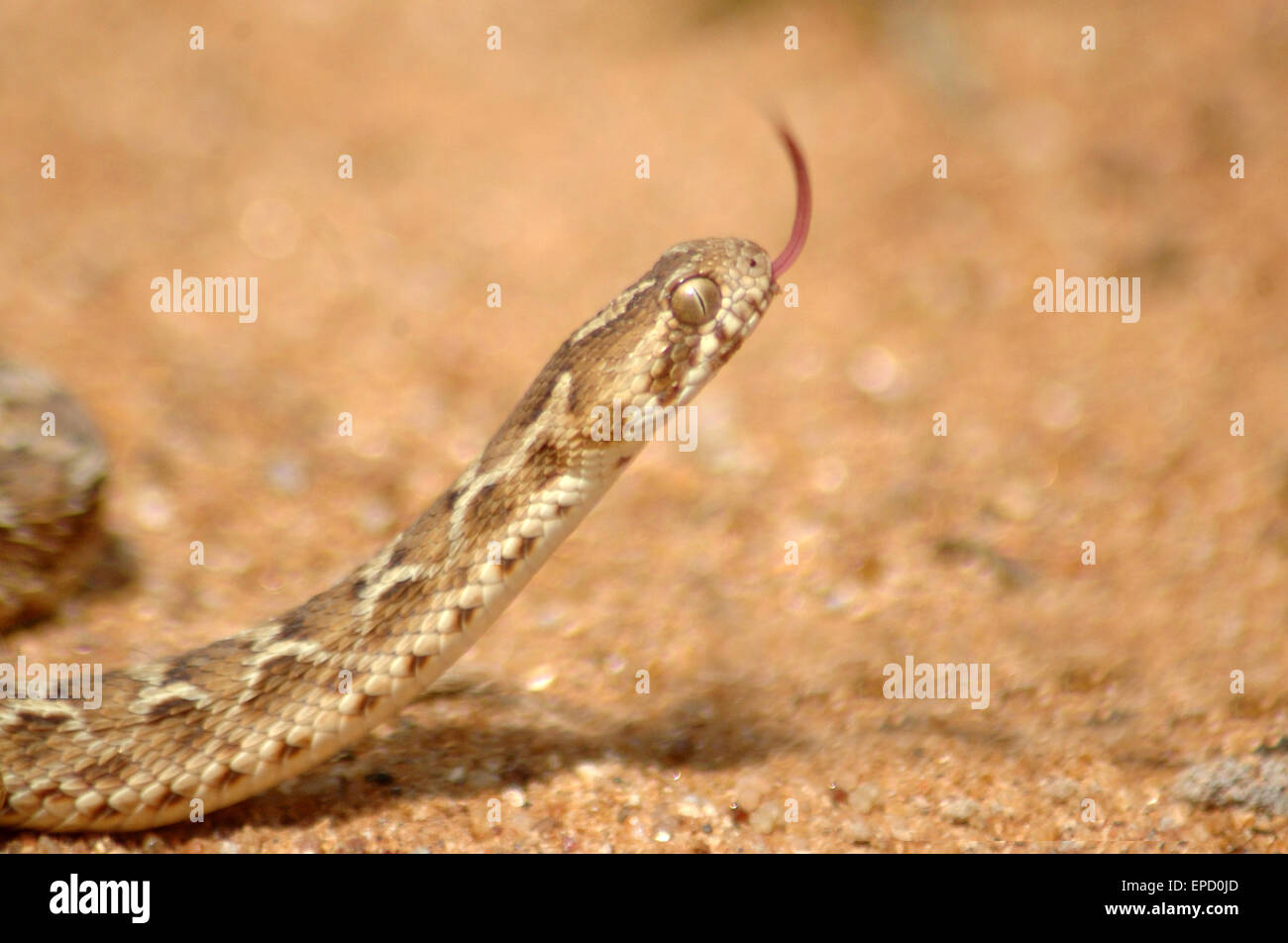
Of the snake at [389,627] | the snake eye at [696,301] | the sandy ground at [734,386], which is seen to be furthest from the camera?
the sandy ground at [734,386]

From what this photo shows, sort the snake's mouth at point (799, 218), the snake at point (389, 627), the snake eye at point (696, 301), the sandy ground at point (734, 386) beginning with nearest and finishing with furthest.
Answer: the snake at point (389, 627) < the snake eye at point (696, 301) < the sandy ground at point (734, 386) < the snake's mouth at point (799, 218)

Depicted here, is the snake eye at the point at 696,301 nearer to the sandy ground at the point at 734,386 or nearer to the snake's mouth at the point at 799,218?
the snake's mouth at the point at 799,218

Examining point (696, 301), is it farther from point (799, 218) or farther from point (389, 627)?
point (389, 627)

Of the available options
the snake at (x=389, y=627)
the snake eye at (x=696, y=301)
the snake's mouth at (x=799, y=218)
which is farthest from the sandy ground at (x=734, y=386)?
the snake's mouth at (x=799, y=218)

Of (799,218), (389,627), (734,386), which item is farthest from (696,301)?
(734,386)

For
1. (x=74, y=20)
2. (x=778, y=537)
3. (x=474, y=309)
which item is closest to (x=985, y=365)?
(x=778, y=537)

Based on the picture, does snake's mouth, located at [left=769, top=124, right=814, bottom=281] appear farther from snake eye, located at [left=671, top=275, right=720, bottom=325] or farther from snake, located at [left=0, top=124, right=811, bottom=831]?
snake eye, located at [left=671, top=275, right=720, bottom=325]

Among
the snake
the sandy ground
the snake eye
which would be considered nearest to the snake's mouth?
the snake
